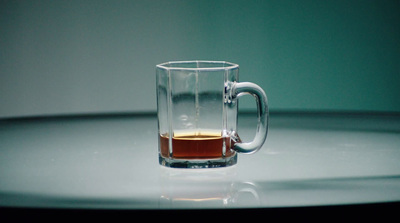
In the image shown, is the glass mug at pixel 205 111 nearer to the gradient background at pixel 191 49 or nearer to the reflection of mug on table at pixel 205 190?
the reflection of mug on table at pixel 205 190

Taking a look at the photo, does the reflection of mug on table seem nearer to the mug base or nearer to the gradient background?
the mug base

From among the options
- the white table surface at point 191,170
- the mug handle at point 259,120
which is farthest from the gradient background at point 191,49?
the mug handle at point 259,120

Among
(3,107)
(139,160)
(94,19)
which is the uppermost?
(94,19)

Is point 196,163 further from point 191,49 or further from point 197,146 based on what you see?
point 191,49

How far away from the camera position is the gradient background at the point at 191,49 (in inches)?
78.2

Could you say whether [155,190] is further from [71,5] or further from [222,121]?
[71,5]

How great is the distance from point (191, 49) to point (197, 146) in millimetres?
1192

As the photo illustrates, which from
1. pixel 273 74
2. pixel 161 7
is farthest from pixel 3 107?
pixel 273 74

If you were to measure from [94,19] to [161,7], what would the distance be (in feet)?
0.72

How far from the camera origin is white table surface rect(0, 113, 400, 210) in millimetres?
704

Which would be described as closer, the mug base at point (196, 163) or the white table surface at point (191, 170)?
the white table surface at point (191, 170)

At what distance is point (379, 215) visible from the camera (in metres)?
0.66

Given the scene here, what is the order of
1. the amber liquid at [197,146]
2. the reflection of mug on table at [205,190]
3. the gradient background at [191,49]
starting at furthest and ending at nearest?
the gradient background at [191,49]
the amber liquid at [197,146]
the reflection of mug on table at [205,190]

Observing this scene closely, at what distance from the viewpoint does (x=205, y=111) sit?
0.91m
